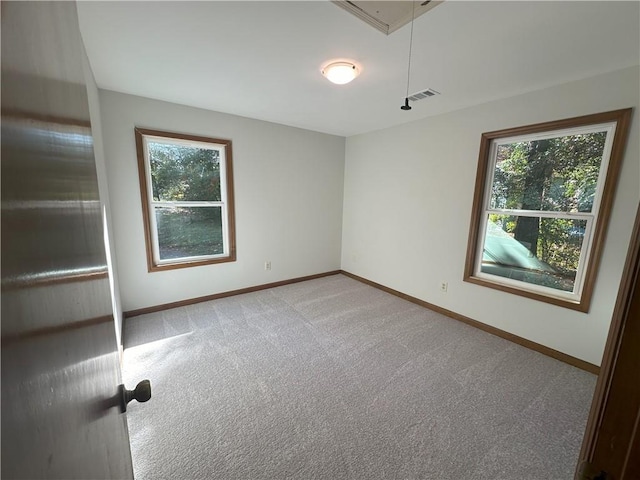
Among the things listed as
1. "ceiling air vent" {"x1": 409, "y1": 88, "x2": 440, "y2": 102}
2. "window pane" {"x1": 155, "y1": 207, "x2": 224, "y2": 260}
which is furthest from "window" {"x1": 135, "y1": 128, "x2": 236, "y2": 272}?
"ceiling air vent" {"x1": 409, "y1": 88, "x2": 440, "y2": 102}

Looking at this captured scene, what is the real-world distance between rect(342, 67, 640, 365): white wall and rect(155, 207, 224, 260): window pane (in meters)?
2.15

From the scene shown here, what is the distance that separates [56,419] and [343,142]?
4463mm

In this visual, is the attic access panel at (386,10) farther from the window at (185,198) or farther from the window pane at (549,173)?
the window at (185,198)

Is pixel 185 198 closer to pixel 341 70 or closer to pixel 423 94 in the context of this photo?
pixel 341 70

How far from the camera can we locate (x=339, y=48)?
69.9 inches

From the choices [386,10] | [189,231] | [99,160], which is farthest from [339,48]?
[189,231]

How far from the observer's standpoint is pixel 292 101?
2756 mm

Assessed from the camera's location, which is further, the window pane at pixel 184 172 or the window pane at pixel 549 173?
the window pane at pixel 184 172

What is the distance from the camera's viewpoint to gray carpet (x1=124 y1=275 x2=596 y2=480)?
1429 millimetres

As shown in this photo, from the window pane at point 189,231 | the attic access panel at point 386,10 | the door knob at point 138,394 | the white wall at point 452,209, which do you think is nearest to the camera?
the door knob at point 138,394

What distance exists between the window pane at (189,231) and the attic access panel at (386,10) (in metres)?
2.59

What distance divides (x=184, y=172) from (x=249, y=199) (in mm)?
820

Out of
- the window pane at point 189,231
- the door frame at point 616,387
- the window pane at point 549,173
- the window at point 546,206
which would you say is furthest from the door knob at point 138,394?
the window pane at point 549,173

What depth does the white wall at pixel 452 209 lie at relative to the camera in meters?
2.05
